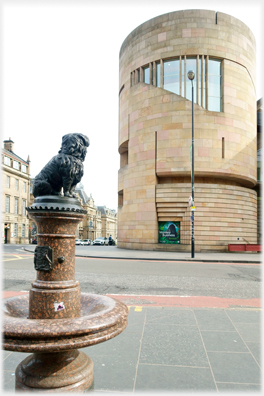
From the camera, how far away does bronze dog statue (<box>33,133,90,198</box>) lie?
3.63 m

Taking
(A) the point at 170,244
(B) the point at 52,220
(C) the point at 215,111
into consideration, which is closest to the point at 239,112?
(C) the point at 215,111

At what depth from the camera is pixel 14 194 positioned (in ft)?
189

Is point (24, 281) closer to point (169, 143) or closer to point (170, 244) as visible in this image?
point (170, 244)

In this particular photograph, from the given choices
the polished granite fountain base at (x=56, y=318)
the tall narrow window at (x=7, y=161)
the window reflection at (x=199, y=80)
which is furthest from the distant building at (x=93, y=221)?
the polished granite fountain base at (x=56, y=318)

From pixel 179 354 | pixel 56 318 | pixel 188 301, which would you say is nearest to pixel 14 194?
pixel 188 301

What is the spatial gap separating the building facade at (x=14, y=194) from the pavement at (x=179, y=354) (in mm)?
52166

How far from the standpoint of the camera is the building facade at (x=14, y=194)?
5469 centimetres

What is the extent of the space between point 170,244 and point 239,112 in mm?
13343

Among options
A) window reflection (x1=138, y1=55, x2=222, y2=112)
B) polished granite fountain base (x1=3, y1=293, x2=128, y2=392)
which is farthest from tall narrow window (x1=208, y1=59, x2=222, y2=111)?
polished granite fountain base (x1=3, y1=293, x2=128, y2=392)

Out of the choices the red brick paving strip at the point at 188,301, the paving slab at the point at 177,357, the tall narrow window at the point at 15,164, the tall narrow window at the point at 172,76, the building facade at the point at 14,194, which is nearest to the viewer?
the paving slab at the point at 177,357

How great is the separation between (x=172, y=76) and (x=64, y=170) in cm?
2681

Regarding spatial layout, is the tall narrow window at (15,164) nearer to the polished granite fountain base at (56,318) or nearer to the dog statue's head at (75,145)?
the dog statue's head at (75,145)

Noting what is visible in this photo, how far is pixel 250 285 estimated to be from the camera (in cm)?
984

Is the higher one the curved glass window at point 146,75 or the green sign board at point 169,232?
the curved glass window at point 146,75
